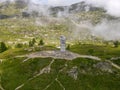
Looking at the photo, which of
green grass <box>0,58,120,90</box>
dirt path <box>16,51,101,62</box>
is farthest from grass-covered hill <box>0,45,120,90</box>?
dirt path <box>16,51,101,62</box>

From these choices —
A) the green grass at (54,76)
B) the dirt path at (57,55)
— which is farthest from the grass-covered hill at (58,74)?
the dirt path at (57,55)

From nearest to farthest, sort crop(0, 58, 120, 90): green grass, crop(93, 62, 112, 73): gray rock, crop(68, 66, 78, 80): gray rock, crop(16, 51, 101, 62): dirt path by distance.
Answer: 1. crop(0, 58, 120, 90): green grass
2. crop(68, 66, 78, 80): gray rock
3. crop(93, 62, 112, 73): gray rock
4. crop(16, 51, 101, 62): dirt path

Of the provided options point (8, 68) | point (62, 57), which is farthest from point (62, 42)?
point (8, 68)

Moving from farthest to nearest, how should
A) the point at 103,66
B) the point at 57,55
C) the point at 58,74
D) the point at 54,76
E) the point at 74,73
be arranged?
the point at 57,55, the point at 103,66, the point at 74,73, the point at 58,74, the point at 54,76

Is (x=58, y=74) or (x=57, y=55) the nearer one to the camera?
(x=58, y=74)

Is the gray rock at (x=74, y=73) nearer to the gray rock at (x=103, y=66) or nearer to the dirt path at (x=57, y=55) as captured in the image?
the gray rock at (x=103, y=66)

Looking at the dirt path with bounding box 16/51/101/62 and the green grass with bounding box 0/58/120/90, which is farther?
the dirt path with bounding box 16/51/101/62

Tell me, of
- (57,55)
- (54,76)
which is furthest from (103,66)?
→ (54,76)

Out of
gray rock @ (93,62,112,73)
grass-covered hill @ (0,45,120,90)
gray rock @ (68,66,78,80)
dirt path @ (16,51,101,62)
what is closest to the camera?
grass-covered hill @ (0,45,120,90)

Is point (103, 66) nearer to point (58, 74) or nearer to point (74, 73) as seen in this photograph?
point (74, 73)

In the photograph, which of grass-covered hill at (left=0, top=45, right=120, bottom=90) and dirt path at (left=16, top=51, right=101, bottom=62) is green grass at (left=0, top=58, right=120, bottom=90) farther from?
dirt path at (left=16, top=51, right=101, bottom=62)

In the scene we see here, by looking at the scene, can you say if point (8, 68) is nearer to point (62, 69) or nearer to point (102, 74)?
point (62, 69)

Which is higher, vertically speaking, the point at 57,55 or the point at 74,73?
the point at 57,55
